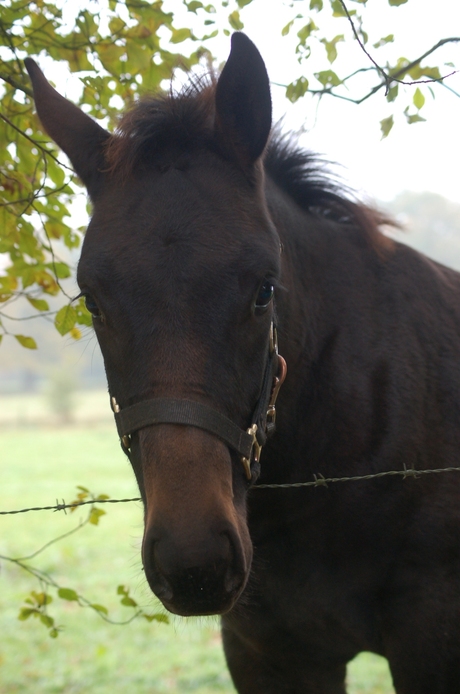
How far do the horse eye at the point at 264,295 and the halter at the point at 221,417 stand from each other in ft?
0.42

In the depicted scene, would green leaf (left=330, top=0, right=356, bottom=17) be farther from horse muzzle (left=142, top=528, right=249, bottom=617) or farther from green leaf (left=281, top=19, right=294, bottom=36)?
horse muzzle (left=142, top=528, right=249, bottom=617)

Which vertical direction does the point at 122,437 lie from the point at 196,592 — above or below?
above

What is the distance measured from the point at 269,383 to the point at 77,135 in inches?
44.5

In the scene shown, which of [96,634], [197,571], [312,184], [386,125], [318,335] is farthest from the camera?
[96,634]

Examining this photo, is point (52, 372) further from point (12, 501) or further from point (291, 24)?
point (291, 24)

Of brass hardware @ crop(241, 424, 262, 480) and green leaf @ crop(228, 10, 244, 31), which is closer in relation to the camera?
brass hardware @ crop(241, 424, 262, 480)

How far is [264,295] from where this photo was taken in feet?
6.97

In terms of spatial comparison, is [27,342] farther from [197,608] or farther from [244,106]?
[197,608]

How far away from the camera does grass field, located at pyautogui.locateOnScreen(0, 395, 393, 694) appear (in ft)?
20.0

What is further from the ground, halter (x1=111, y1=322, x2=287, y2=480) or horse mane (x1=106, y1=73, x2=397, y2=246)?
horse mane (x1=106, y1=73, x2=397, y2=246)

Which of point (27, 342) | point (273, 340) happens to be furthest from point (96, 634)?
point (273, 340)

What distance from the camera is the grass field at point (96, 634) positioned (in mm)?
6086

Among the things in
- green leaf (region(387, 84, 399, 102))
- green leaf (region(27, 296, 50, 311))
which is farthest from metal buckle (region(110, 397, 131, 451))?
green leaf (region(387, 84, 399, 102))

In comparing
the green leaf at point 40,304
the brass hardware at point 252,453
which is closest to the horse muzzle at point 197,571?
the brass hardware at point 252,453
